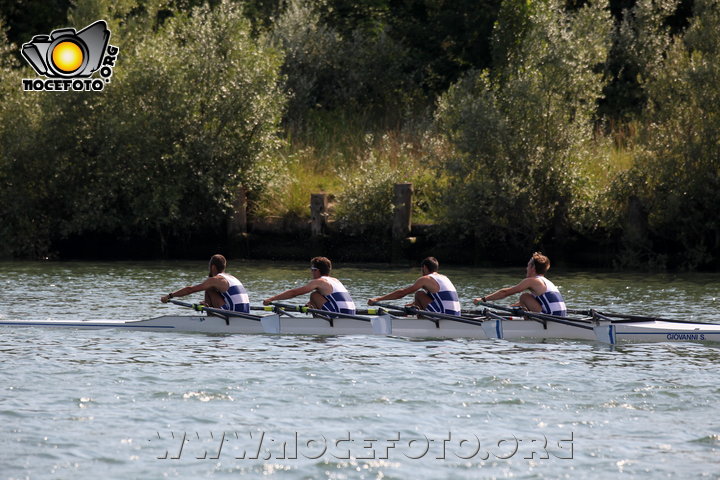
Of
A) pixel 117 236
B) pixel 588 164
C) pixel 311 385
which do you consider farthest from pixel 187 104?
pixel 311 385

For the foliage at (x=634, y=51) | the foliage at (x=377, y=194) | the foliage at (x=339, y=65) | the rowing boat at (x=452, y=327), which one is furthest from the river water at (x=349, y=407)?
the foliage at (x=339, y=65)

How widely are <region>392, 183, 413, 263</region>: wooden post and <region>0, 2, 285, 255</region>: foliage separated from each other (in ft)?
17.1

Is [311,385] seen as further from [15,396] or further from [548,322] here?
[548,322]

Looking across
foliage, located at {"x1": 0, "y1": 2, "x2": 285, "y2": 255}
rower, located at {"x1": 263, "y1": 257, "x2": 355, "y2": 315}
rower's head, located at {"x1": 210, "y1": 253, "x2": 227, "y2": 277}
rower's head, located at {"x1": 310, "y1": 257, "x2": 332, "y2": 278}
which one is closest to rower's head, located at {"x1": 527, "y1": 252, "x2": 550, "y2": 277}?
rower, located at {"x1": 263, "y1": 257, "x2": 355, "y2": 315}

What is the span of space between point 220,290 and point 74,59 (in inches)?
885

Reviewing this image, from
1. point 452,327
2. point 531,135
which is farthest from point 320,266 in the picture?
point 531,135

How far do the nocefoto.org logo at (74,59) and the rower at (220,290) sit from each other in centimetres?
2082

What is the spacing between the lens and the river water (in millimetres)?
11766

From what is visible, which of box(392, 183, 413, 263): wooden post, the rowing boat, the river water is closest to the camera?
the river water

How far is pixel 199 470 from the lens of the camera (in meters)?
11.5

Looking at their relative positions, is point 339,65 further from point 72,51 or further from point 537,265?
point 537,265

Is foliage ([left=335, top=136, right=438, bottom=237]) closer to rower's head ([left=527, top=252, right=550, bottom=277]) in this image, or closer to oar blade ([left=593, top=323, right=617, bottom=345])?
rower's head ([left=527, top=252, right=550, bottom=277])

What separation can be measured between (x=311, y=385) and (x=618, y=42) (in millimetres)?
36129

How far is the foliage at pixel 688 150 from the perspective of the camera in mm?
35406
